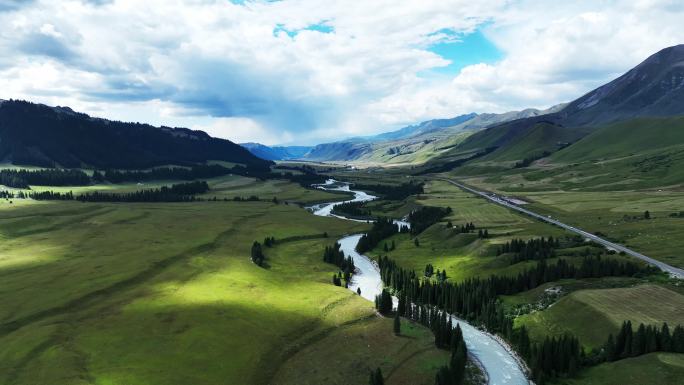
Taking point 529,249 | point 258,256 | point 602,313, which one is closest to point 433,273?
point 529,249

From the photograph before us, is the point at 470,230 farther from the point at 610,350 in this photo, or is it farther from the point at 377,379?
the point at 377,379

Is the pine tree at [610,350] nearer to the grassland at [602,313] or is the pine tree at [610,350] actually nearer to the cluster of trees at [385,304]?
the grassland at [602,313]

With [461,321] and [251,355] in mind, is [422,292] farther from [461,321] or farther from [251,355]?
[251,355]

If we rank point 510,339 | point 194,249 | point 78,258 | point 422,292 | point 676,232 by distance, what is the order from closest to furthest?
1. point 510,339
2. point 422,292
3. point 676,232
4. point 78,258
5. point 194,249

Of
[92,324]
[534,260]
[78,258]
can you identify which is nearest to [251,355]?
[92,324]

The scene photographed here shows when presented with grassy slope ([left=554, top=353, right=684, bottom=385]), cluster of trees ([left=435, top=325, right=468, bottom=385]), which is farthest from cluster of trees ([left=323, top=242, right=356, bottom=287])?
grassy slope ([left=554, top=353, right=684, bottom=385])

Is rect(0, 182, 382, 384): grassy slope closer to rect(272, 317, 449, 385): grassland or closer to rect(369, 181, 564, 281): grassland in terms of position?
rect(272, 317, 449, 385): grassland

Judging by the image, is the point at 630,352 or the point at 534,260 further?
the point at 534,260
